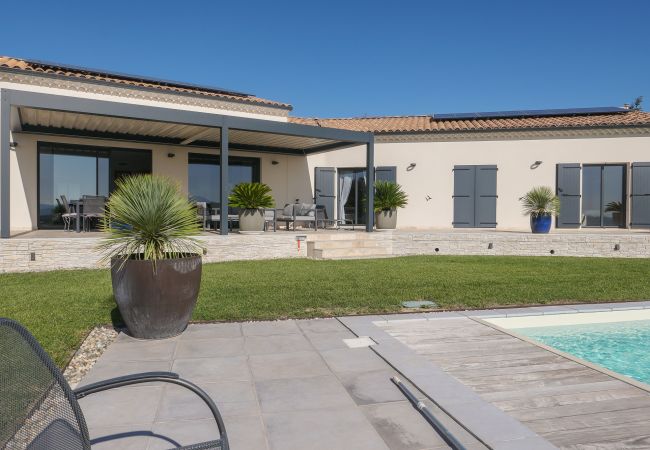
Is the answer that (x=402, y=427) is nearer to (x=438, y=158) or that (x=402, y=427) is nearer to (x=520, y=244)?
(x=520, y=244)

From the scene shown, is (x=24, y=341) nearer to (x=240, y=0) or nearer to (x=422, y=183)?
(x=422, y=183)

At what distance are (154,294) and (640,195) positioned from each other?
14718 millimetres

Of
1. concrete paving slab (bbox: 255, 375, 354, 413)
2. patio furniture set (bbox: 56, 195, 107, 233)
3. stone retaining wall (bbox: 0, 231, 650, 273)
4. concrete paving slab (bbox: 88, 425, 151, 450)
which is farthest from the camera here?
patio furniture set (bbox: 56, 195, 107, 233)

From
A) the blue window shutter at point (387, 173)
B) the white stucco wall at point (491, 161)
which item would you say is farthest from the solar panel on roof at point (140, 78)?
the blue window shutter at point (387, 173)

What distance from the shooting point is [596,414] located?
2.57 metres

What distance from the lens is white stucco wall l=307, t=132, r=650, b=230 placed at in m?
13.9

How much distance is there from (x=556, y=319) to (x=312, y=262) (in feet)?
17.4

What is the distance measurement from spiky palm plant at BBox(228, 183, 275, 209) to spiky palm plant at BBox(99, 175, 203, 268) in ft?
19.4

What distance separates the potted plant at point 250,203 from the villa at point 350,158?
1.63m

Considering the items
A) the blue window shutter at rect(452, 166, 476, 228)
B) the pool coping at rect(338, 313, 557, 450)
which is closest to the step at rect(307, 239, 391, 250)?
the blue window shutter at rect(452, 166, 476, 228)

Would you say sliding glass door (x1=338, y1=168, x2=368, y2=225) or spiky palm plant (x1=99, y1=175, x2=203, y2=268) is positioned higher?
sliding glass door (x1=338, y1=168, x2=368, y2=225)

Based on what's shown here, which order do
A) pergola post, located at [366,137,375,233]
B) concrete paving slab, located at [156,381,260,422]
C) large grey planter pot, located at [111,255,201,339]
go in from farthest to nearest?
pergola post, located at [366,137,375,233] → large grey planter pot, located at [111,255,201,339] → concrete paving slab, located at [156,381,260,422]

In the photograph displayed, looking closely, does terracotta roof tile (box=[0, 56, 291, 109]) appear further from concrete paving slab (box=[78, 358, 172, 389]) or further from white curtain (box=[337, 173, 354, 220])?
concrete paving slab (box=[78, 358, 172, 389])

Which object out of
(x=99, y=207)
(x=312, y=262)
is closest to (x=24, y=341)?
(x=312, y=262)
